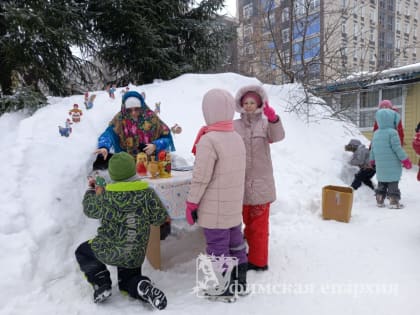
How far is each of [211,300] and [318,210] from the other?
2.99 meters

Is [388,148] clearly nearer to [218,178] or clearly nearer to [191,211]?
[218,178]

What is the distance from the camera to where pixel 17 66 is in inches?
248

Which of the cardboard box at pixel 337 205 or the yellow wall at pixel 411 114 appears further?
the yellow wall at pixel 411 114

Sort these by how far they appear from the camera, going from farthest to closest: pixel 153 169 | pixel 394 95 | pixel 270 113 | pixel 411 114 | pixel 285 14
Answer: pixel 285 14, pixel 394 95, pixel 411 114, pixel 153 169, pixel 270 113

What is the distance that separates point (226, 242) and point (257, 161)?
0.91 meters

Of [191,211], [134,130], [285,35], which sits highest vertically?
[285,35]

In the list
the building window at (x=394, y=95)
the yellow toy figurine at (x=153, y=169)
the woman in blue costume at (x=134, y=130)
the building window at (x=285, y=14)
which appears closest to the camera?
the yellow toy figurine at (x=153, y=169)

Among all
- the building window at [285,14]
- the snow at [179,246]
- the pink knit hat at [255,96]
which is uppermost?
the building window at [285,14]

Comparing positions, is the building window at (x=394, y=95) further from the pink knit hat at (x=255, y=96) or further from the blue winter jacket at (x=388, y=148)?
the pink knit hat at (x=255, y=96)

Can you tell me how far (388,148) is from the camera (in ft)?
17.1

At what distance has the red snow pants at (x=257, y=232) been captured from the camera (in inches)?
123

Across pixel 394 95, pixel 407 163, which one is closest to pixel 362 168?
pixel 407 163

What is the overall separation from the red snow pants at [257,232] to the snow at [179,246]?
0.16 m

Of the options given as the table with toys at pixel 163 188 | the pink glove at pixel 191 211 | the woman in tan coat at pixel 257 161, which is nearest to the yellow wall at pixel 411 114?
the woman in tan coat at pixel 257 161
